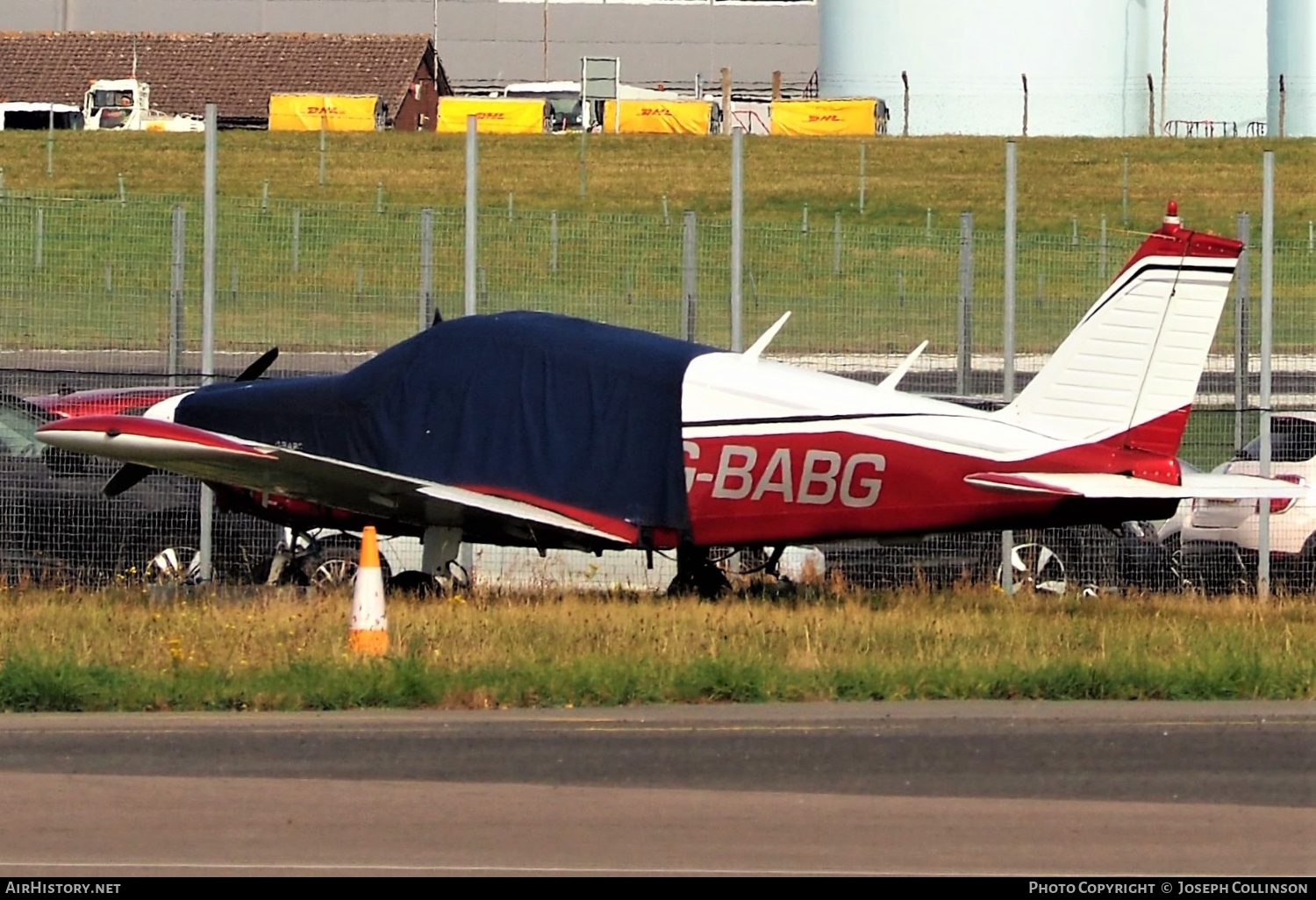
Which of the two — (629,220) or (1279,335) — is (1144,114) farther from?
(629,220)

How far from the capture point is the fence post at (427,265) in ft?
49.2

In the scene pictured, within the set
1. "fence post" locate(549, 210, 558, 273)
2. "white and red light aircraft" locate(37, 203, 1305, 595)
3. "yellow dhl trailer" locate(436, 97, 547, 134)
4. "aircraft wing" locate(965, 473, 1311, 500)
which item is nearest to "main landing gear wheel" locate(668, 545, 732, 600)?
"white and red light aircraft" locate(37, 203, 1305, 595)

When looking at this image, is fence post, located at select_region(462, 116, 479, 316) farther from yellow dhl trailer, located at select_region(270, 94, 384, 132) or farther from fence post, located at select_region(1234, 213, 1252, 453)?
yellow dhl trailer, located at select_region(270, 94, 384, 132)

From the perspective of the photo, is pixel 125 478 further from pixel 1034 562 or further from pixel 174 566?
pixel 1034 562

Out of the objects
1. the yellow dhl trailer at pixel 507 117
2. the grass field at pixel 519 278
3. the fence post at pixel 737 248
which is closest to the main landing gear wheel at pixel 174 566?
the grass field at pixel 519 278

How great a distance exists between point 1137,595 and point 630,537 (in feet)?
12.4

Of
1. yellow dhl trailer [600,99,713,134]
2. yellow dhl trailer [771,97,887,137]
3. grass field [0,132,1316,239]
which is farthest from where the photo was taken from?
yellow dhl trailer [600,99,713,134]

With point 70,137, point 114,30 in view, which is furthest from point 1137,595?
point 114,30

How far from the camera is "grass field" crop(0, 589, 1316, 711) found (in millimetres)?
10180

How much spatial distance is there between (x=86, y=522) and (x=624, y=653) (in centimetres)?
525

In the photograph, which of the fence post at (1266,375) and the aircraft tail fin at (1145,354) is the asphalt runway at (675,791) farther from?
the fence post at (1266,375)

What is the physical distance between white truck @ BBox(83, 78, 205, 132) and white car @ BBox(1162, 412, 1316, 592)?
48.1 meters

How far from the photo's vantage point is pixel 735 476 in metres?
12.6

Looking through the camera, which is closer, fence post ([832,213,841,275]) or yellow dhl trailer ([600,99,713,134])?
fence post ([832,213,841,275])
